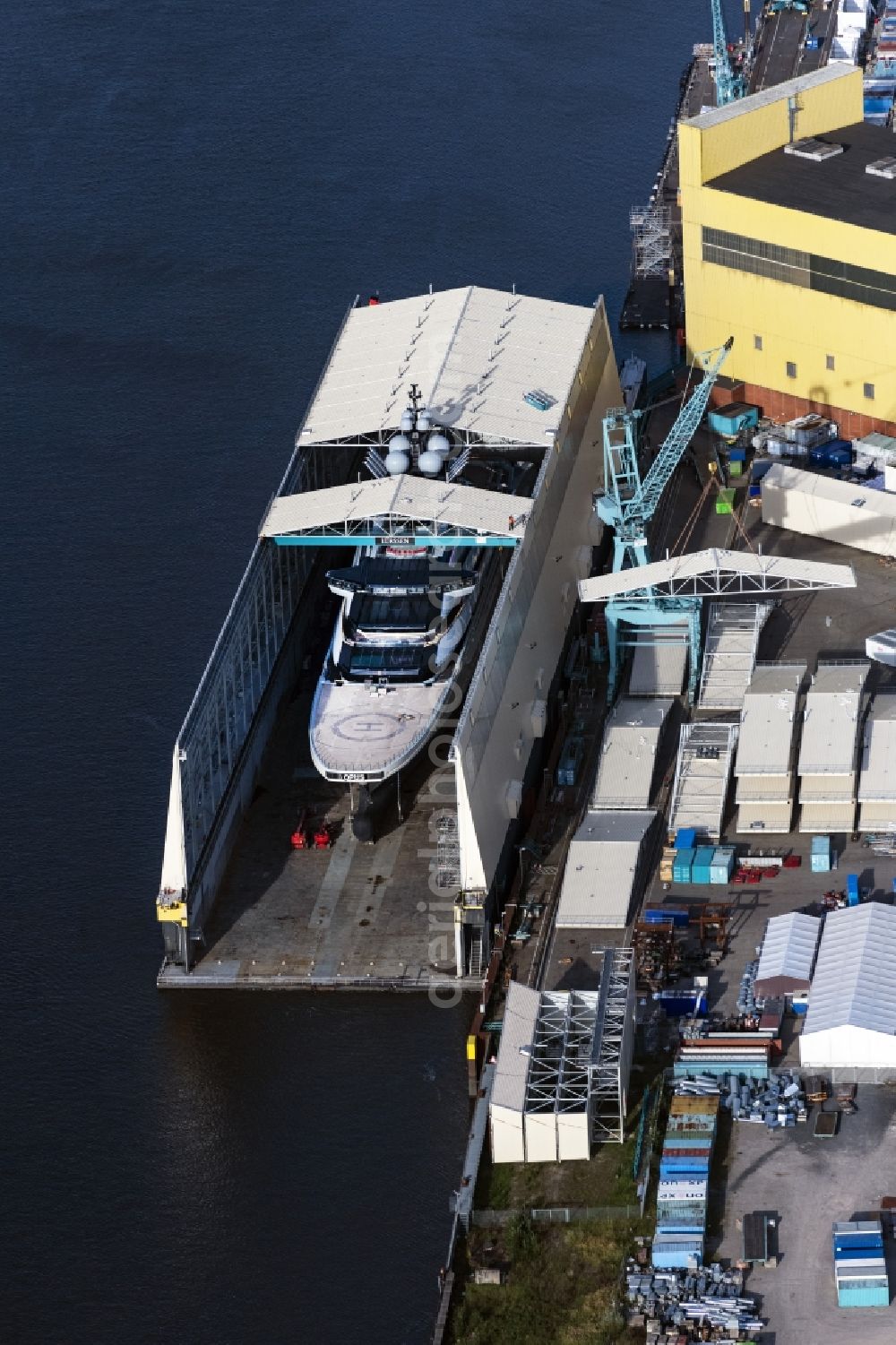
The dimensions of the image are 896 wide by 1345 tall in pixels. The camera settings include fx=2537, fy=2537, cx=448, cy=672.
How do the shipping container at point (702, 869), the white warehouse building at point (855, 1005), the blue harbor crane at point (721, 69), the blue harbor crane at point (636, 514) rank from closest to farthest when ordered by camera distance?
the white warehouse building at point (855, 1005) < the shipping container at point (702, 869) < the blue harbor crane at point (636, 514) < the blue harbor crane at point (721, 69)

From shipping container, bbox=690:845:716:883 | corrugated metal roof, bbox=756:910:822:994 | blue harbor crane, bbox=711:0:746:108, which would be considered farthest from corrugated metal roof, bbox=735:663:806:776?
blue harbor crane, bbox=711:0:746:108

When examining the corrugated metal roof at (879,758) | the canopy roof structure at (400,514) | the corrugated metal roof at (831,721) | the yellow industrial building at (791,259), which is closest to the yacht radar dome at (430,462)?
the canopy roof structure at (400,514)

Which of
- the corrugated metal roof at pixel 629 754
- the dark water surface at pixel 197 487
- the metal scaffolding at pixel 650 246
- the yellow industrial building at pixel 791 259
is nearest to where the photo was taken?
the dark water surface at pixel 197 487

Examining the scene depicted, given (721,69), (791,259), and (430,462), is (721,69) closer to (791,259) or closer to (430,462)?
(791,259)

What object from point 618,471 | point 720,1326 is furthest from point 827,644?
point 720,1326

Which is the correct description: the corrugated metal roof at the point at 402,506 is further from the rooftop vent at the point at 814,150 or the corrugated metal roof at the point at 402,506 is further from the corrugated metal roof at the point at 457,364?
the rooftop vent at the point at 814,150

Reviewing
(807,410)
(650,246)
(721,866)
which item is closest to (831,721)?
(721,866)
